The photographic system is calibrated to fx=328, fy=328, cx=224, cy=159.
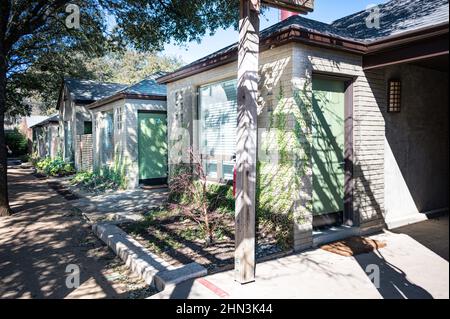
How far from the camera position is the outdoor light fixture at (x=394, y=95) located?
6.33 metres

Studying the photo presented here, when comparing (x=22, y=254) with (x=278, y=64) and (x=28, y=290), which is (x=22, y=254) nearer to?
(x=28, y=290)

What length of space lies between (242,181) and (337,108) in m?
2.98

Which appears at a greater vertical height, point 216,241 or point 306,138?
point 306,138

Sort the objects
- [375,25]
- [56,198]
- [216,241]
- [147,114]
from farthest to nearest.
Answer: [147,114] → [56,198] → [375,25] → [216,241]

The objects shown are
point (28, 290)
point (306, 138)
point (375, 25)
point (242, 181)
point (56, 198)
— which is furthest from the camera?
point (56, 198)

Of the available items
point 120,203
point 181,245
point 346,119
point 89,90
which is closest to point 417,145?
point 346,119

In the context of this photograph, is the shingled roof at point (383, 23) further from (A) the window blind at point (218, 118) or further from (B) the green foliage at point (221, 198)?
(B) the green foliage at point (221, 198)

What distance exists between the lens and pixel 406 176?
674 cm

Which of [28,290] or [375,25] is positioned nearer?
→ [28,290]

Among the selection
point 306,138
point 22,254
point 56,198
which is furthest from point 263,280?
point 56,198

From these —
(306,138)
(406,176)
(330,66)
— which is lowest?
(406,176)

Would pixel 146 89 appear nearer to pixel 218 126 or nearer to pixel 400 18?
pixel 218 126

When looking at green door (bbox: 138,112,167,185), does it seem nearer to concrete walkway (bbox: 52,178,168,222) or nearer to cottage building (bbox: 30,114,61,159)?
concrete walkway (bbox: 52,178,168,222)

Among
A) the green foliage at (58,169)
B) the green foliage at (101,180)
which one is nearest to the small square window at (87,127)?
the green foliage at (58,169)
